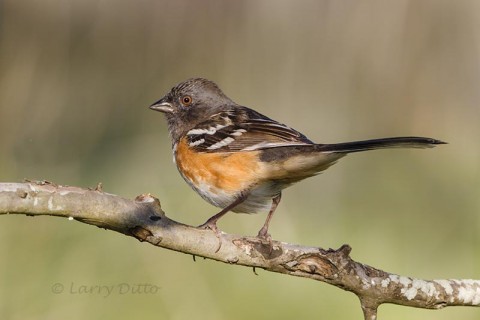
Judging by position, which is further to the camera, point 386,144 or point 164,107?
point 164,107

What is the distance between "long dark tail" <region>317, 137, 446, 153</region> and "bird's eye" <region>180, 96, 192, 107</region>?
4.05 ft

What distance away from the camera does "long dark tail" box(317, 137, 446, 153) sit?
3.08 meters

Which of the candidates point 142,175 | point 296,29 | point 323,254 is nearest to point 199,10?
point 296,29

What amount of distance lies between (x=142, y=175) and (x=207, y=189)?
85.4 inches

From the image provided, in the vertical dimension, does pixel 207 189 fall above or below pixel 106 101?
below

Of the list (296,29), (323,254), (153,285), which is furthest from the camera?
(296,29)

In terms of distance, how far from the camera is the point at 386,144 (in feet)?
10.5

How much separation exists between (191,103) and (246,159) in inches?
32.6

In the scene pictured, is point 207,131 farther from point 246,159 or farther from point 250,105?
point 250,105

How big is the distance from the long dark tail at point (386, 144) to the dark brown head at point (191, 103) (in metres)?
1.16

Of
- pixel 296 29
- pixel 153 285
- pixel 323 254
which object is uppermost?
pixel 296 29

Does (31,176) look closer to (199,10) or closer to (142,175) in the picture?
(142,175)

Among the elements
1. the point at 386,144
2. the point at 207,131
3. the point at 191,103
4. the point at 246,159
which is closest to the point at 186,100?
the point at 191,103

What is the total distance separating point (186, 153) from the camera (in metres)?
4.08
